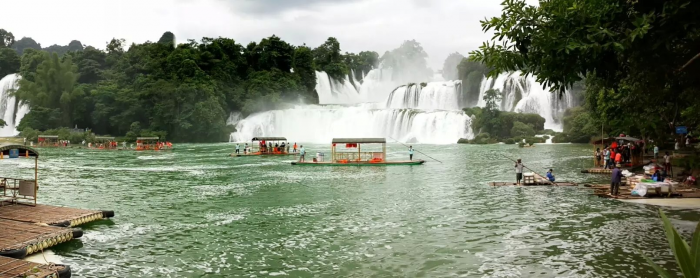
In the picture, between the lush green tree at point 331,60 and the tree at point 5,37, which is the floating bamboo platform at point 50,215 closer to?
the lush green tree at point 331,60

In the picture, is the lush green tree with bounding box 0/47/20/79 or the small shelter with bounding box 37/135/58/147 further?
the lush green tree with bounding box 0/47/20/79

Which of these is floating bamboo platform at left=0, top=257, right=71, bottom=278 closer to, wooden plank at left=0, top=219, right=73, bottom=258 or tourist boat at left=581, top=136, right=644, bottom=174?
wooden plank at left=0, top=219, right=73, bottom=258

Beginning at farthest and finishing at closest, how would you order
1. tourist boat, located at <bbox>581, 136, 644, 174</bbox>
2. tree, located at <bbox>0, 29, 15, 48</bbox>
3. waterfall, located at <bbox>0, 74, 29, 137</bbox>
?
tree, located at <bbox>0, 29, 15, 48</bbox> → waterfall, located at <bbox>0, 74, 29, 137</bbox> → tourist boat, located at <bbox>581, 136, 644, 174</bbox>

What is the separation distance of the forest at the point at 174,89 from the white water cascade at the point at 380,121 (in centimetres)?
529

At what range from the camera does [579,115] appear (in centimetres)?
4862

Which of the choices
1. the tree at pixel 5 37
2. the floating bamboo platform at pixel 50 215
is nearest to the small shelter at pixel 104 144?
the floating bamboo platform at pixel 50 215

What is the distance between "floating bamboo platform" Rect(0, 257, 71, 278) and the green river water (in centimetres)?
75

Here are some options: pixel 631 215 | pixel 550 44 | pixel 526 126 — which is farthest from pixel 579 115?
pixel 550 44

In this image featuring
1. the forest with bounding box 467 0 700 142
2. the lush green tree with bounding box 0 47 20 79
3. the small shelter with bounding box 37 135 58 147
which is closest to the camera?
the forest with bounding box 467 0 700 142

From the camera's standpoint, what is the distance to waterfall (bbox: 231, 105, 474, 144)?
51375mm

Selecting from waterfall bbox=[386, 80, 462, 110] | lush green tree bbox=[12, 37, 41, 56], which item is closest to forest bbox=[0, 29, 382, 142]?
waterfall bbox=[386, 80, 462, 110]

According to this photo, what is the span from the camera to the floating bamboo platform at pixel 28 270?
24.6ft

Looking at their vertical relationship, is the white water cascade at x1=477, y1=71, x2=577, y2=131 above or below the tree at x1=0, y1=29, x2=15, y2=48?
below

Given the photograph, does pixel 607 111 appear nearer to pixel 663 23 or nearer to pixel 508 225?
pixel 508 225
